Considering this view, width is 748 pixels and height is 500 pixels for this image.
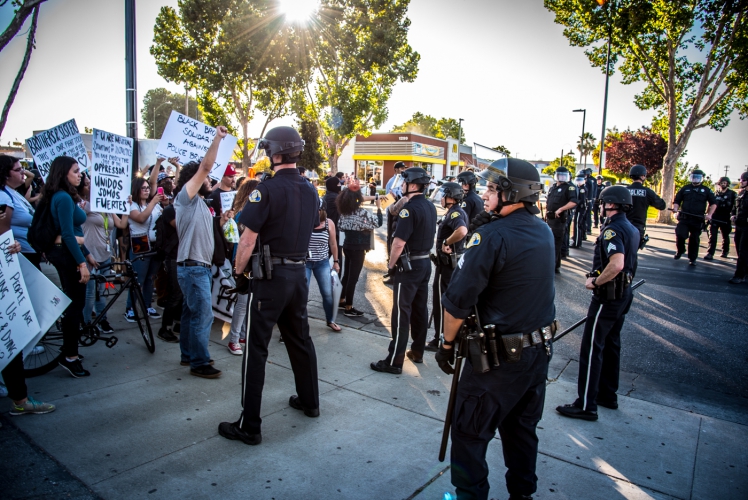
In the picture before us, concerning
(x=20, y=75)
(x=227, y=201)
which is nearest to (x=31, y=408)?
(x=227, y=201)

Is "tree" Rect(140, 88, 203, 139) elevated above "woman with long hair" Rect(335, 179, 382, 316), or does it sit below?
above

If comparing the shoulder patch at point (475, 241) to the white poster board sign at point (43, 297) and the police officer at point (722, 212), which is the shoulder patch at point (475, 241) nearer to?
the white poster board sign at point (43, 297)

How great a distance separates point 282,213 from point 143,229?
379 cm

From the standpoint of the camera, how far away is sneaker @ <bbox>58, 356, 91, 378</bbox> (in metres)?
4.55

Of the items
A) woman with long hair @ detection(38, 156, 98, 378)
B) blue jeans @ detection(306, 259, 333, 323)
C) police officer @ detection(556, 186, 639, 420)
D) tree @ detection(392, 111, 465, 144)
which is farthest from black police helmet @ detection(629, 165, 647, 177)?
tree @ detection(392, 111, 465, 144)

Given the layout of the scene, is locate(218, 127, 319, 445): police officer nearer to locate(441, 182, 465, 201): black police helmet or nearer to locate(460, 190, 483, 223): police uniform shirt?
locate(441, 182, 465, 201): black police helmet

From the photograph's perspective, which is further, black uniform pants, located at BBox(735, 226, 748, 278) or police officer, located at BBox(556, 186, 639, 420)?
black uniform pants, located at BBox(735, 226, 748, 278)

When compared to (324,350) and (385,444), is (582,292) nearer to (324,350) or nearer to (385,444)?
(324,350)

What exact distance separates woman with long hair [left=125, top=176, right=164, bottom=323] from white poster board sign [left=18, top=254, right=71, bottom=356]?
1.98 m

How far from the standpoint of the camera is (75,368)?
4559 mm

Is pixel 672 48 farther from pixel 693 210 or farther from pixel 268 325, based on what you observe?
pixel 268 325

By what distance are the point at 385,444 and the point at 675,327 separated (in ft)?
17.4

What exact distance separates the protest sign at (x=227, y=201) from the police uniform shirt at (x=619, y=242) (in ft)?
13.2

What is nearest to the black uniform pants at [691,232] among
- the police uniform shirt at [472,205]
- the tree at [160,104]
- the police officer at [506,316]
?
the police uniform shirt at [472,205]
